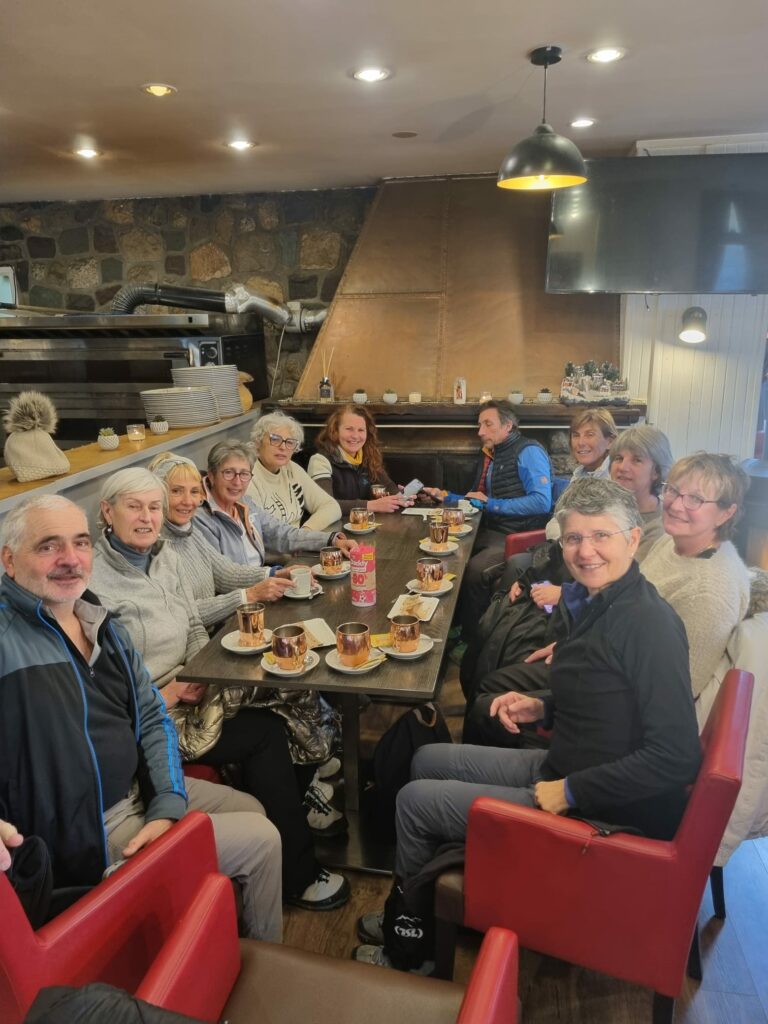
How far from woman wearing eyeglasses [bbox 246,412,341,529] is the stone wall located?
215cm

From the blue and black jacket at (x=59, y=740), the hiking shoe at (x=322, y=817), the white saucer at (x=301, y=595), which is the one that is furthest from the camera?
the white saucer at (x=301, y=595)

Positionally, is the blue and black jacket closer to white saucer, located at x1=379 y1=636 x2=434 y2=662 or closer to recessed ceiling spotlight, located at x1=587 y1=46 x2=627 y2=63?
white saucer, located at x1=379 y1=636 x2=434 y2=662

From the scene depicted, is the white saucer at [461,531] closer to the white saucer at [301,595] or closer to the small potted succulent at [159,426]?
the white saucer at [301,595]

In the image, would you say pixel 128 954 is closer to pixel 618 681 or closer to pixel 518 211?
pixel 618 681

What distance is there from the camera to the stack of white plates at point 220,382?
13.5ft

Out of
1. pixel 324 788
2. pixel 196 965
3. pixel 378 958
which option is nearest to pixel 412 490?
pixel 324 788

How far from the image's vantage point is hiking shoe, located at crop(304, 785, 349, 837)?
228 cm

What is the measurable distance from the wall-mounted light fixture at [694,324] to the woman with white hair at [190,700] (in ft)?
11.0

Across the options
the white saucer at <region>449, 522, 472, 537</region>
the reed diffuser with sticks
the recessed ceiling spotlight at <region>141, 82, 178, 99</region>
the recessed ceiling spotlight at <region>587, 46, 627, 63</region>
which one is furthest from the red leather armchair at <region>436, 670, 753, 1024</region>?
the reed diffuser with sticks

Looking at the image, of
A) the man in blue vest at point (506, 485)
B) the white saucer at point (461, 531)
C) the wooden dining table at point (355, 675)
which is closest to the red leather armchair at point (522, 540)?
the man in blue vest at point (506, 485)

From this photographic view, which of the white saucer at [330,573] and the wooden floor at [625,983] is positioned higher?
the white saucer at [330,573]

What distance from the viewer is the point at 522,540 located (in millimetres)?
3453

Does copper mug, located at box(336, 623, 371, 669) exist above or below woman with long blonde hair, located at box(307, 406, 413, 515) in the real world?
below

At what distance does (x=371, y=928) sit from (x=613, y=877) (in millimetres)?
817
